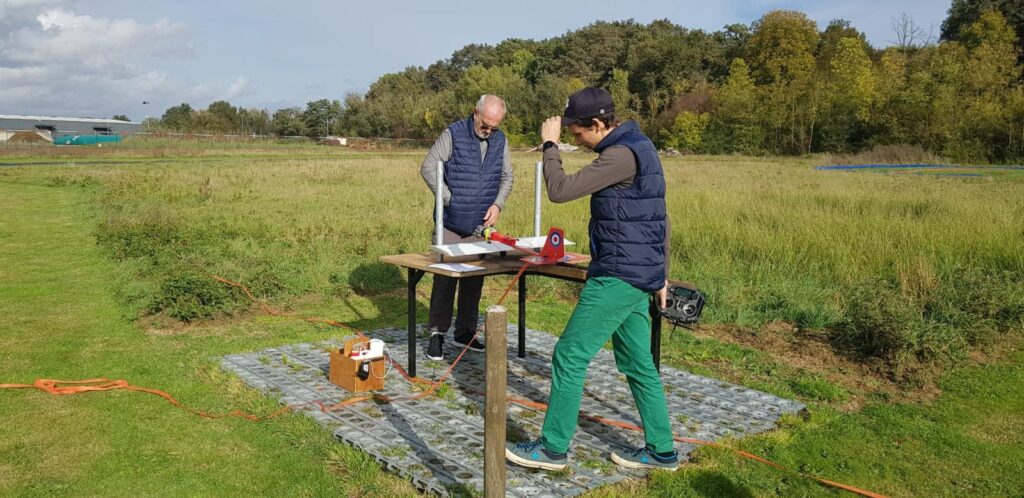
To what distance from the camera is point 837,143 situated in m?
44.8

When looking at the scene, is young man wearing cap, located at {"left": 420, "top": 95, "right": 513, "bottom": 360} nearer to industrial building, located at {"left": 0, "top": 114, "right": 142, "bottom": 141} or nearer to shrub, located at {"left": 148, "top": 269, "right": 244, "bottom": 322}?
shrub, located at {"left": 148, "top": 269, "right": 244, "bottom": 322}

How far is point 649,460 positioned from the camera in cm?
409

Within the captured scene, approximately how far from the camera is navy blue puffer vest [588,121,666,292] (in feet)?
12.2

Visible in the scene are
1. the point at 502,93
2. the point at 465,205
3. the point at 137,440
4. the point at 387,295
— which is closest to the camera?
the point at 137,440

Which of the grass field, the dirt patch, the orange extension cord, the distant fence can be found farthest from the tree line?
the orange extension cord

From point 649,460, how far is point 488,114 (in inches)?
110

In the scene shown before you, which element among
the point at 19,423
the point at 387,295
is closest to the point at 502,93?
the point at 387,295

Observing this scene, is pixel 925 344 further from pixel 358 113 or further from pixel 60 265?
pixel 358 113

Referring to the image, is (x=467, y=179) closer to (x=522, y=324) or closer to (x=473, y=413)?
(x=522, y=324)

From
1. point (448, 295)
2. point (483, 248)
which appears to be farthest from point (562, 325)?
point (483, 248)

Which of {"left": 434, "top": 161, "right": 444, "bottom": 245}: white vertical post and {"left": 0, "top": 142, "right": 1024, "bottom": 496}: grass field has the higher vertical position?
{"left": 434, "top": 161, "right": 444, "bottom": 245}: white vertical post

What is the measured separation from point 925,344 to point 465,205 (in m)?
3.82

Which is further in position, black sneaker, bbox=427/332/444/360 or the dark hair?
black sneaker, bbox=427/332/444/360

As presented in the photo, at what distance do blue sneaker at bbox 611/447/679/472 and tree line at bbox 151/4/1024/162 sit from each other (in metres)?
37.1
